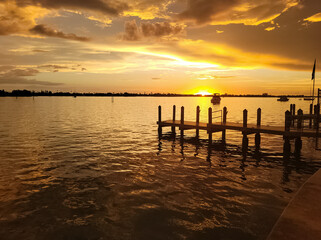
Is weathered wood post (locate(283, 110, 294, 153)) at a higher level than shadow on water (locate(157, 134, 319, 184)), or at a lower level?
higher

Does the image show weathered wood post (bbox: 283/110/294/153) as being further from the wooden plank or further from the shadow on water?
the wooden plank

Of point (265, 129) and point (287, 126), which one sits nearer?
point (287, 126)

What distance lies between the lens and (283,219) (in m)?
5.14

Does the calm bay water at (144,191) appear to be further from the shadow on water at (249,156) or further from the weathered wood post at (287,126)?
the weathered wood post at (287,126)

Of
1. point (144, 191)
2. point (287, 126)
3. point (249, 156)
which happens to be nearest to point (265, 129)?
point (287, 126)

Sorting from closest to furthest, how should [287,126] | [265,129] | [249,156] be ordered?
[249,156] → [287,126] → [265,129]

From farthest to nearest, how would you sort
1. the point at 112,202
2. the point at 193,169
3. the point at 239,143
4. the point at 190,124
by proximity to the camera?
the point at 190,124
the point at 239,143
the point at 193,169
the point at 112,202

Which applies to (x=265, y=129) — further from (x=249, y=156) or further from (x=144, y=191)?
(x=144, y=191)

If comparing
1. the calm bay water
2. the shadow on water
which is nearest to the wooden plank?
the shadow on water

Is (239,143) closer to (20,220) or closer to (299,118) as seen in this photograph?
(299,118)

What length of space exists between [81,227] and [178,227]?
Answer: 10.6ft

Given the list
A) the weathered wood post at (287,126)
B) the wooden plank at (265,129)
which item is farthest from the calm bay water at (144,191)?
the wooden plank at (265,129)

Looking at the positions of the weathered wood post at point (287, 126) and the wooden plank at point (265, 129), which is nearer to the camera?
the wooden plank at point (265, 129)

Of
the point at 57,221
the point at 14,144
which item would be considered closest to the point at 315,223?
the point at 57,221
